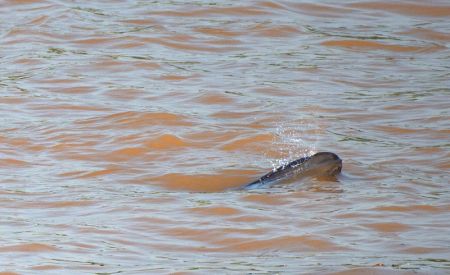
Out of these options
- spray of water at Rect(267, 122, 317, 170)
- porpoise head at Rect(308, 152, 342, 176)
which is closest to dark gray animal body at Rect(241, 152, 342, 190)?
porpoise head at Rect(308, 152, 342, 176)

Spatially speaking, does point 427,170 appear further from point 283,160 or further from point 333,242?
point 333,242

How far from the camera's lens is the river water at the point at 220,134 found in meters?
5.22

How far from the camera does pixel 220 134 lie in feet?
25.1

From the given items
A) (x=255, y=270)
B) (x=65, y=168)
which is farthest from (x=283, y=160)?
(x=255, y=270)

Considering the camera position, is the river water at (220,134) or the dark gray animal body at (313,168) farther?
the dark gray animal body at (313,168)

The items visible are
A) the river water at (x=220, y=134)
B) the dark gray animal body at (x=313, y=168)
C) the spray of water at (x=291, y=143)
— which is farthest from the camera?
the spray of water at (x=291, y=143)

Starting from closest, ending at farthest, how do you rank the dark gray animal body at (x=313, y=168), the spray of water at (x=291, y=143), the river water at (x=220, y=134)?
the river water at (x=220, y=134)
the dark gray animal body at (x=313, y=168)
the spray of water at (x=291, y=143)

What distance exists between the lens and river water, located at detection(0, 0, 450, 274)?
5219mm

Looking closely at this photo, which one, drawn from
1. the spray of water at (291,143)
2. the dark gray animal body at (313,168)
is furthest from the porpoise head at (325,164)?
the spray of water at (291,143)

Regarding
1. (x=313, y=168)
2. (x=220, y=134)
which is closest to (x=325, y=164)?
(x=313, y=168)

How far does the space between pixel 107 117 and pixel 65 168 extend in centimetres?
129

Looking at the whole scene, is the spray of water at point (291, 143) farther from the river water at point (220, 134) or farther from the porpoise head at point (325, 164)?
the porpoise head at point (325, 164)

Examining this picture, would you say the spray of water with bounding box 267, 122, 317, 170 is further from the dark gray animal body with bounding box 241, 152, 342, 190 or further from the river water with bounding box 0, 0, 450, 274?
the dark gray animal body with bounding box 241, 152, 342, 190

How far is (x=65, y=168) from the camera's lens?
6.89m
